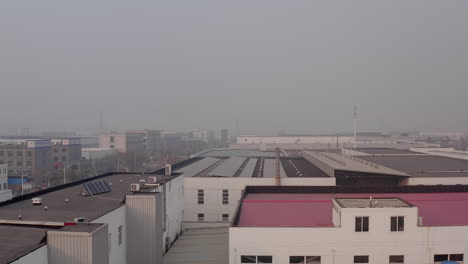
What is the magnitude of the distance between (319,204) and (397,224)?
4534 millimetres

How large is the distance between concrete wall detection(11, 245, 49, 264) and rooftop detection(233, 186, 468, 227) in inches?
235

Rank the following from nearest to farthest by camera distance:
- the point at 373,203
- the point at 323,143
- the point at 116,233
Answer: the point at 116,233
the point at 373,203
the point at 323,143

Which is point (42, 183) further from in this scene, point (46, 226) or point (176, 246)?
point (46, 226)

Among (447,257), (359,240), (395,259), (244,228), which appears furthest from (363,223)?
(244,228)

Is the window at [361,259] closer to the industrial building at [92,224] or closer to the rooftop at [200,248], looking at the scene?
the rooftop at [200,248]

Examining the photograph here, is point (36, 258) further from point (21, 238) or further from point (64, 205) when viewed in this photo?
point (64, 205)

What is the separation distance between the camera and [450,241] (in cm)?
1122

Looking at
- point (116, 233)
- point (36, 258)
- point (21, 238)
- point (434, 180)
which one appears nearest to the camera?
point (36, 258)

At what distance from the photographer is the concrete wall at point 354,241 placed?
438 inches

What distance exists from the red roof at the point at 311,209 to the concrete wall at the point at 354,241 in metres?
1.17

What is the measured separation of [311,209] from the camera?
48.0 ft

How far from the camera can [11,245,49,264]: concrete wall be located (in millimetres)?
6719

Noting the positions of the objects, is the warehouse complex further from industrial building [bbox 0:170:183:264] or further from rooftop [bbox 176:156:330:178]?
rooftop [bbox 176:156:330:178]

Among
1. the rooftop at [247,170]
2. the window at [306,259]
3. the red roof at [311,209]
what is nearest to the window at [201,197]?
the rooftop at [247,170]
